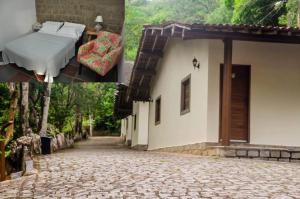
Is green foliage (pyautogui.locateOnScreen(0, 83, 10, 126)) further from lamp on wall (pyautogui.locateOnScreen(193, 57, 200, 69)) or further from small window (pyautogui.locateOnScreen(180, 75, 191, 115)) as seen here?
lamp on wall (pyautogui.locateOnScreen(193, 57, 200, 69))

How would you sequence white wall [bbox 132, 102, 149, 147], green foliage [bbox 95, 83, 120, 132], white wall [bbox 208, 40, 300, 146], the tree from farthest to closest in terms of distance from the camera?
green foliage [bbox 95, 83, 120, 132] → white wall [bbox 132, 102, 149, 147] → the tree → white wall [bbox 208, 40, 300, 146]

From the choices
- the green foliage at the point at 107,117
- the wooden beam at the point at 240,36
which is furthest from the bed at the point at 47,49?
the green foliage at the point at 107,117

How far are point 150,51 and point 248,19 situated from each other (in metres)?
8.59

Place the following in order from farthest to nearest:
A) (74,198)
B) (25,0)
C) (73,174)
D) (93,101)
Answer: (93,101), (73,174), (74,198), (25,0)

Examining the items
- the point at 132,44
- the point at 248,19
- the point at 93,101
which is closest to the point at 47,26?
the point at 248,19

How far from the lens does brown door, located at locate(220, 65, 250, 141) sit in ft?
40.3

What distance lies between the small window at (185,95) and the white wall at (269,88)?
1650 millimetres

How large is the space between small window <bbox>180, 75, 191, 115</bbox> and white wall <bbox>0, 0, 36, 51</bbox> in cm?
1087

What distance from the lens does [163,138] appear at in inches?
667

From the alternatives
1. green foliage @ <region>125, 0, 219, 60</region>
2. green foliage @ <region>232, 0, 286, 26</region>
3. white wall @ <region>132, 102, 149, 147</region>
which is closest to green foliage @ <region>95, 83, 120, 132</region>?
green foliage @ <region>125, 0, 219, 60</region>

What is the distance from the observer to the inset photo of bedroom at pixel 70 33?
9.41 ft

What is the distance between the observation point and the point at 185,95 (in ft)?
46.8

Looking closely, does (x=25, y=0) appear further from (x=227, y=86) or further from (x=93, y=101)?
(x=93, y=101)

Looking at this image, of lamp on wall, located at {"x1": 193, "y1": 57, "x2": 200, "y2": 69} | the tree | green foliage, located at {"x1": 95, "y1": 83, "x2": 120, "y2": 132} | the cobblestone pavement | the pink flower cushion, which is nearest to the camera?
the pink flower cushion
